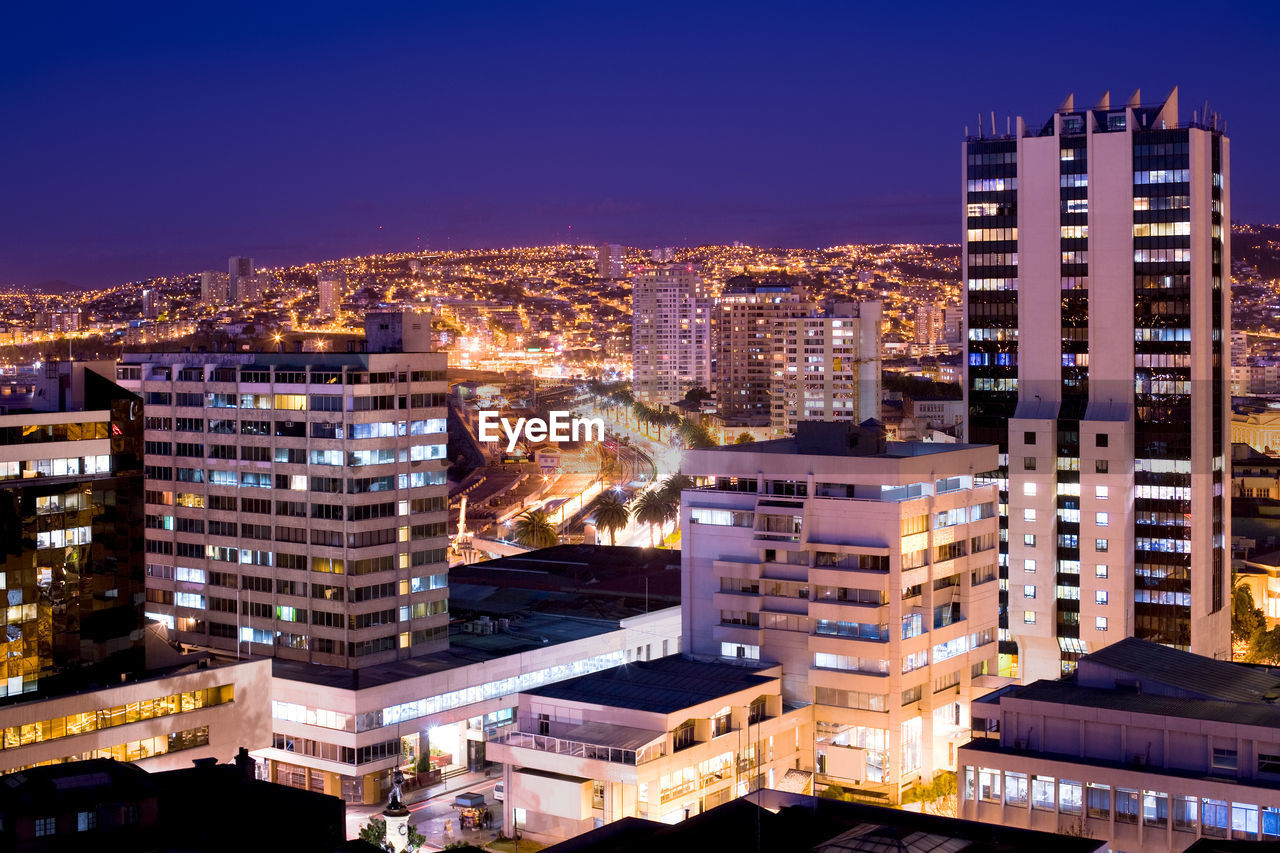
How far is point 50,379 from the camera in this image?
5200cm

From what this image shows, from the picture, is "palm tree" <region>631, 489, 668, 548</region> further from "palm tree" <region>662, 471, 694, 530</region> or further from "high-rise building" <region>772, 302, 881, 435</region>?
"high-rise building" <region>772, 302, 881, 435</region>

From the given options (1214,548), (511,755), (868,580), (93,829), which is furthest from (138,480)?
(1214,548)

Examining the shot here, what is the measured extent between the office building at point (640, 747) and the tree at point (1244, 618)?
3857 centimetres

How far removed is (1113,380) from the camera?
7406cm

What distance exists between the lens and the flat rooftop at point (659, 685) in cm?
4672

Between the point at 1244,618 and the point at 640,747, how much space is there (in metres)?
48.8

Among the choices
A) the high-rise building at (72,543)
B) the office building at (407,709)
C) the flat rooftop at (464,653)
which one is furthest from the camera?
the flat rooftop at (464,653)

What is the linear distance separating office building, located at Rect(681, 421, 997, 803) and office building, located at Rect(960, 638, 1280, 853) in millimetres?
6868

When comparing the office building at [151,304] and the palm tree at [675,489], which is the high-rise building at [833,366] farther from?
the office building at [151,304]

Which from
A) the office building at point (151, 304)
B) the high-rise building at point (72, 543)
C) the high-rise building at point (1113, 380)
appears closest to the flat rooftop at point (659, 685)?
the high-rise building at point (72, 543)

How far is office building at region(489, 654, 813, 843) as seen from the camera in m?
43.9

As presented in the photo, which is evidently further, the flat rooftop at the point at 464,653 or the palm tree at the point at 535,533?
the palm tree at the point at 535,533

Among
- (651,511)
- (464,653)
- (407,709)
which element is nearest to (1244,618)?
(651,511)

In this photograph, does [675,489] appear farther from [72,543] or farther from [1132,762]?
[1132,762]
